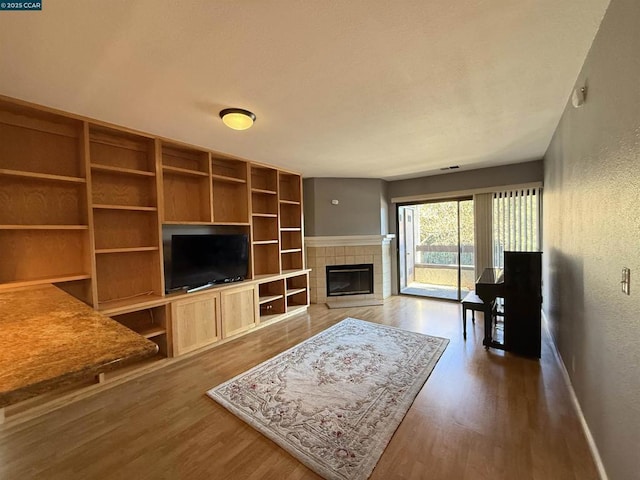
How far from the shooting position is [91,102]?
222 centimetres

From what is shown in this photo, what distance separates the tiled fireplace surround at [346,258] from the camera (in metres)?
5.43

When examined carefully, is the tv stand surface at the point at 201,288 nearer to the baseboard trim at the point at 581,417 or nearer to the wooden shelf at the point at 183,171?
the wooden shelf at the point at 183,171

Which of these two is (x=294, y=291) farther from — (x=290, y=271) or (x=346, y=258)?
(x=346, y=258)

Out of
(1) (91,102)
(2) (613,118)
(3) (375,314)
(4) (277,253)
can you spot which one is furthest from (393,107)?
(3) (375,314)

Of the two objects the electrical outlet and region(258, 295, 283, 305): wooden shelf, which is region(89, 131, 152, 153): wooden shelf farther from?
the electrical outlet

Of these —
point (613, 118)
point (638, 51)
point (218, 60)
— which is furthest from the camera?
point (218, 60)

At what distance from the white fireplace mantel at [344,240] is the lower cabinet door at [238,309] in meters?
1.78

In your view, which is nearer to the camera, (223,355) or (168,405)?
(168,405)

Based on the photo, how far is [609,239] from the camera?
4.73 ft

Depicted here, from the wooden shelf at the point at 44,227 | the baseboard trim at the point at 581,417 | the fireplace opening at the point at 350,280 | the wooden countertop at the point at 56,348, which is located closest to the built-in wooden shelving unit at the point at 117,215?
the wooden shelf at the point at 44,227

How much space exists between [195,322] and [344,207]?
3.42m

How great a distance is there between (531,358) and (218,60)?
12.9 feet

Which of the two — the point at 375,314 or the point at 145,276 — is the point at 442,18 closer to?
the point at 145,276

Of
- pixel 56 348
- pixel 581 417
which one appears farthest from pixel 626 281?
pixel 56 348
